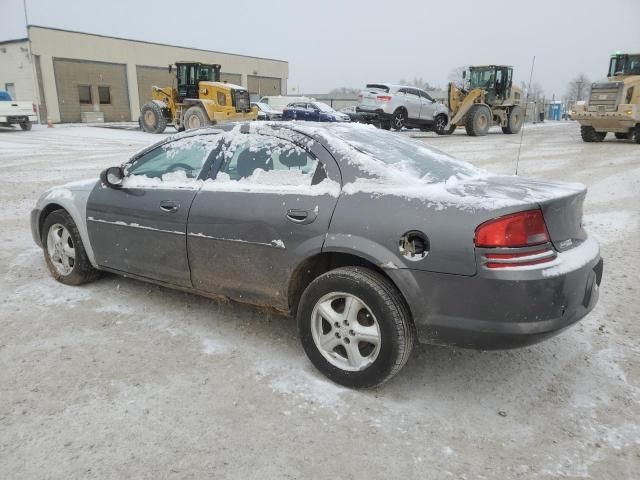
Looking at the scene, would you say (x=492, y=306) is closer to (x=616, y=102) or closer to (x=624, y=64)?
(x=616, y=102)

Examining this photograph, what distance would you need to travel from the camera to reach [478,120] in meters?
23.0

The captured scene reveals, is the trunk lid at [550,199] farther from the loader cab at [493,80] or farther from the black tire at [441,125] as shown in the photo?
the loader cab at [493,80]

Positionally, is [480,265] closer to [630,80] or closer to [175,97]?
[630,80]

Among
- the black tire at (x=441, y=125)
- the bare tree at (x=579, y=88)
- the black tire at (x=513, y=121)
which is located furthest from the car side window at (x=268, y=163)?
the bare tree at (x=579, y=88)

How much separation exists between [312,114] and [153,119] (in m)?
7.64

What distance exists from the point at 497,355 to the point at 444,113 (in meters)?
22.5

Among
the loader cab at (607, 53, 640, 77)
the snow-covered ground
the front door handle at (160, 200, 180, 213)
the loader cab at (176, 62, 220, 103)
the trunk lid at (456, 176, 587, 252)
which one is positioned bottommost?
the snow-covered ground

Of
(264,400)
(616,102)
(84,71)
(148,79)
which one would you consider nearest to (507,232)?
(264,400)

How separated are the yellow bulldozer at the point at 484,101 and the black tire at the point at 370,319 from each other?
21431 mm

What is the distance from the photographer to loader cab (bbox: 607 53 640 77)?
18.2 metres

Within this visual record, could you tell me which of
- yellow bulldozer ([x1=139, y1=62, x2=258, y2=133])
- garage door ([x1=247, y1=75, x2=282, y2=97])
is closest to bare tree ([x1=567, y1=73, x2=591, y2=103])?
garage door ([x1=247, y1=75, x2=282, y2=97])

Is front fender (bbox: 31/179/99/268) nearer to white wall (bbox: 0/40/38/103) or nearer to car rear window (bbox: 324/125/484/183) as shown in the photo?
car rear window (bbox: 324/125/484/183)

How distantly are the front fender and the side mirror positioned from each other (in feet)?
0.91

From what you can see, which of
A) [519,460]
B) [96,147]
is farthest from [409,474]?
[96,147]
